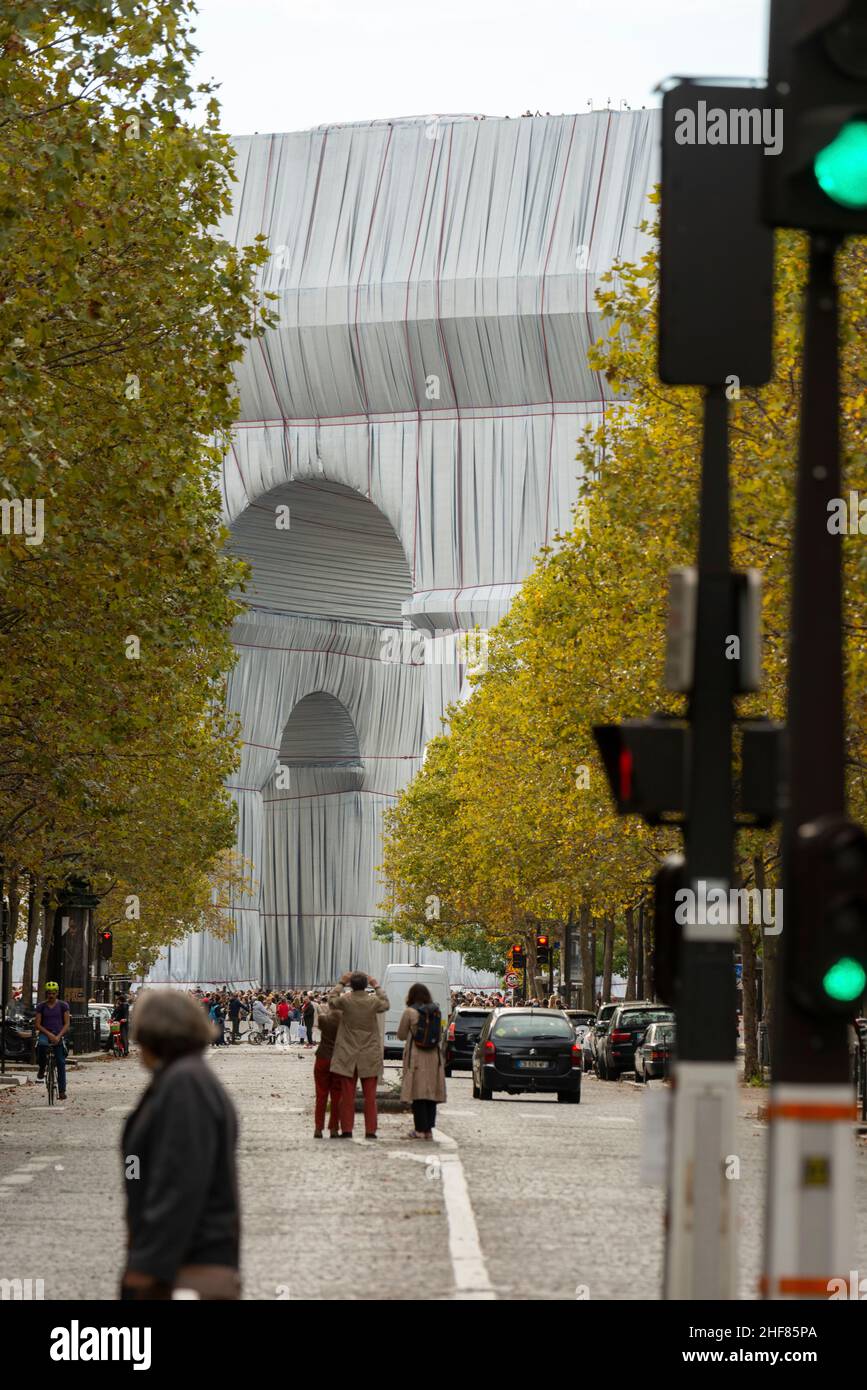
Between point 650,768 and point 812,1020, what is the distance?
234cm

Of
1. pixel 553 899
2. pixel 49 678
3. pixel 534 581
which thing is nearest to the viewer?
pixel 49 678

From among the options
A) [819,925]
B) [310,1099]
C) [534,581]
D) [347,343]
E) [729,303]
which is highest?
[347,343]

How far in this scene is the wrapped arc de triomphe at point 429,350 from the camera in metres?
85.9

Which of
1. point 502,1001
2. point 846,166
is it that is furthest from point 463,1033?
point 846,166

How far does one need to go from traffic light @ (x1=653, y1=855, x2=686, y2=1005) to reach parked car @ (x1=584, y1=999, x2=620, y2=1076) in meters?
39.3

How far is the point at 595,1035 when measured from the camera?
51.5 metres

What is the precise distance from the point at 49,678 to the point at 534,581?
Answer: 38920 mm

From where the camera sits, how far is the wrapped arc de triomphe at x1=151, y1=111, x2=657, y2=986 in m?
85.9

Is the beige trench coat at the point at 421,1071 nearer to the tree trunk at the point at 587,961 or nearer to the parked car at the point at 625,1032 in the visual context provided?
the parked car at the point at 625,1032

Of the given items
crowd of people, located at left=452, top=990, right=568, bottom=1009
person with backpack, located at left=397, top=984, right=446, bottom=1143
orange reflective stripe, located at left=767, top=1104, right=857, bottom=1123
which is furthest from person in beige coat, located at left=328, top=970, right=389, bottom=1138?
crowd of people, located at left=452, top=990, right=568, bottom=1009

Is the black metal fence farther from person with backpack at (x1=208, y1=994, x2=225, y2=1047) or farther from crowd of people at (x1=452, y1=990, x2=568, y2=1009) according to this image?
person with backpack at (x1=208, y1=994, x2=225, y2=1047)

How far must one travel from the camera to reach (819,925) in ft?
21.6

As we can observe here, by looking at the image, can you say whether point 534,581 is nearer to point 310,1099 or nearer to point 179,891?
point 179,891
